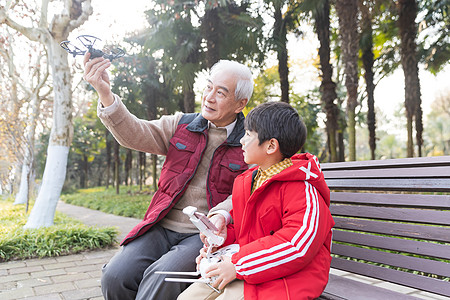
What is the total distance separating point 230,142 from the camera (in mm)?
2246

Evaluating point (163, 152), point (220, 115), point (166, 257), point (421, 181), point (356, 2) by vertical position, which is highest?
point (356, 2)

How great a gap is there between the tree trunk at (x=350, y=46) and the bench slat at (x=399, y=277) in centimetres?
633

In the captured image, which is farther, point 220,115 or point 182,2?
point 182,2

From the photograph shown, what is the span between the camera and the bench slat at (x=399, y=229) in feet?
5.74

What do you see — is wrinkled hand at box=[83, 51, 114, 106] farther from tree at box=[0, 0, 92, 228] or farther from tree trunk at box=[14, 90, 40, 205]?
tree trunk at box=[14, 90, 40, 205]

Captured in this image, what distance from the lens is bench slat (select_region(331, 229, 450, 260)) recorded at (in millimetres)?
1726

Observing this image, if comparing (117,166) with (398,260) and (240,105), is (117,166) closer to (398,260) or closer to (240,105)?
(240,105)

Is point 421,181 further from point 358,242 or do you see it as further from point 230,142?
point 230,142

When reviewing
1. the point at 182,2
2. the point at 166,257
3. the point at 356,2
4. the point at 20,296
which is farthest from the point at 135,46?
the point at 166,257

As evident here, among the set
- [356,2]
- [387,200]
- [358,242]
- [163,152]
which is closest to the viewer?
[387,200]

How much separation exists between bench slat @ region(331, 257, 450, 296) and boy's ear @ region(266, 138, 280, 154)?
2.97 ft

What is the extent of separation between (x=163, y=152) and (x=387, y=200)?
4.39 feet

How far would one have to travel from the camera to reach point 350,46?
809 cm

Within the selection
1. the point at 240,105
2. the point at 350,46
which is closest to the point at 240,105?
the point at 240,105
